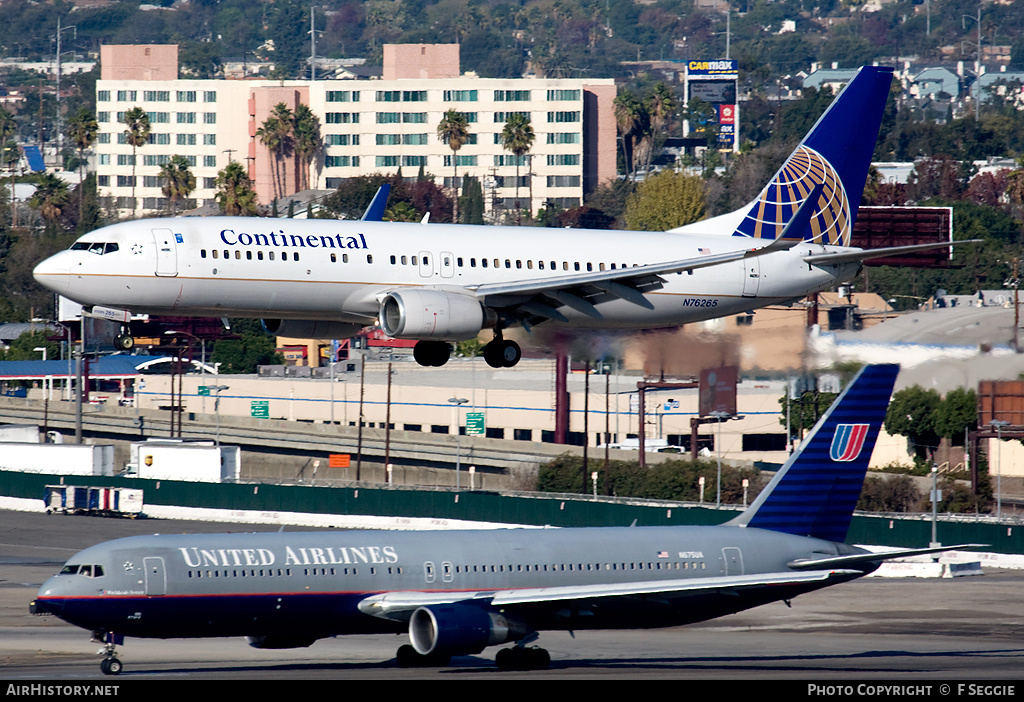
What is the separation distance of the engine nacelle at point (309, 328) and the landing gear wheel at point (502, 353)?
13.9ft

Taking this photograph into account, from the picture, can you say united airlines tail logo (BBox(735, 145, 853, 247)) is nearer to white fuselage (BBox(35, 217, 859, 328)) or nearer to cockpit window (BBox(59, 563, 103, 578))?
white fuselage (BBox(35, 217, 859, 328))

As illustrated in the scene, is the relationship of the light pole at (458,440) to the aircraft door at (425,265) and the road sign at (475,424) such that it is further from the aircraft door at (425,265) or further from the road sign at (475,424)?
the aircraft door at (425,265)

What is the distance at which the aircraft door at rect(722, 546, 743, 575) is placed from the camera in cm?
5556

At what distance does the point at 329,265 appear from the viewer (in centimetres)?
4869

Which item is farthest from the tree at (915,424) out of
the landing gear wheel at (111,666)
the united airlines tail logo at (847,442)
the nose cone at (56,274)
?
the nose cone at (56,274)

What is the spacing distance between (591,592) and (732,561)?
→ 5.82 metres

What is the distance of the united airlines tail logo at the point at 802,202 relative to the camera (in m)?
59.2

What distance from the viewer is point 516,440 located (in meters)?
141

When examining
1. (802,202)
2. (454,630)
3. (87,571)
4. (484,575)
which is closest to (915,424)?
(802,202)

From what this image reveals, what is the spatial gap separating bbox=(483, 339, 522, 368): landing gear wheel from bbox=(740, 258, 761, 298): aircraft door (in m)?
8.67

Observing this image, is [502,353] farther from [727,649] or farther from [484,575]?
[727,649]

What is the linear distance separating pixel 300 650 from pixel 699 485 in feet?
204
